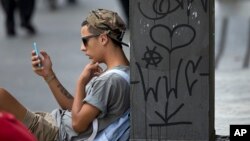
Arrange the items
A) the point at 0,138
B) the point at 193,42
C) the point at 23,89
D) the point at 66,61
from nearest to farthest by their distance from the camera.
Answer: the point at 0,138 < the point at 193,42 < the point at 23,89 < the point at 66,61

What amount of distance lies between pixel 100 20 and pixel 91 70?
1.08ft

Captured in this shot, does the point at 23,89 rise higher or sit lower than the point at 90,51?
lower

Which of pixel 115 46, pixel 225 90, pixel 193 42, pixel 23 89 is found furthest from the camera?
pixel 23 89

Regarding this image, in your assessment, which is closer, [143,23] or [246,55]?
[143,23]

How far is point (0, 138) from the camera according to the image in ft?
11.2

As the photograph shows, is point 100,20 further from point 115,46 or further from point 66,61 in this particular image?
point 66,61

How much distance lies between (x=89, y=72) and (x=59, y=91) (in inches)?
13.7

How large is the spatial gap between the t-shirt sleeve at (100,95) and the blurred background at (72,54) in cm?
115

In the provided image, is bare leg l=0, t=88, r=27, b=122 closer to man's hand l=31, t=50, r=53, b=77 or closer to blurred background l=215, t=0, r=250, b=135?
man's hand l=31, t=50, r=53, b=77

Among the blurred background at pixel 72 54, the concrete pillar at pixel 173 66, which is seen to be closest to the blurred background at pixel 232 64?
the blurred background at pixel 72 54

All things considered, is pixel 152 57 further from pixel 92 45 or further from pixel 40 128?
pixel 40 128

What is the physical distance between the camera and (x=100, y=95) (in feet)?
17.9

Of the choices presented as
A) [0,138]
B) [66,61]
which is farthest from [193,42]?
[66,61]

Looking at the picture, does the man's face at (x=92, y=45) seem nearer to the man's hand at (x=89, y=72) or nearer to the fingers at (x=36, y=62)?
the man's hand at (x=89, y=72)
